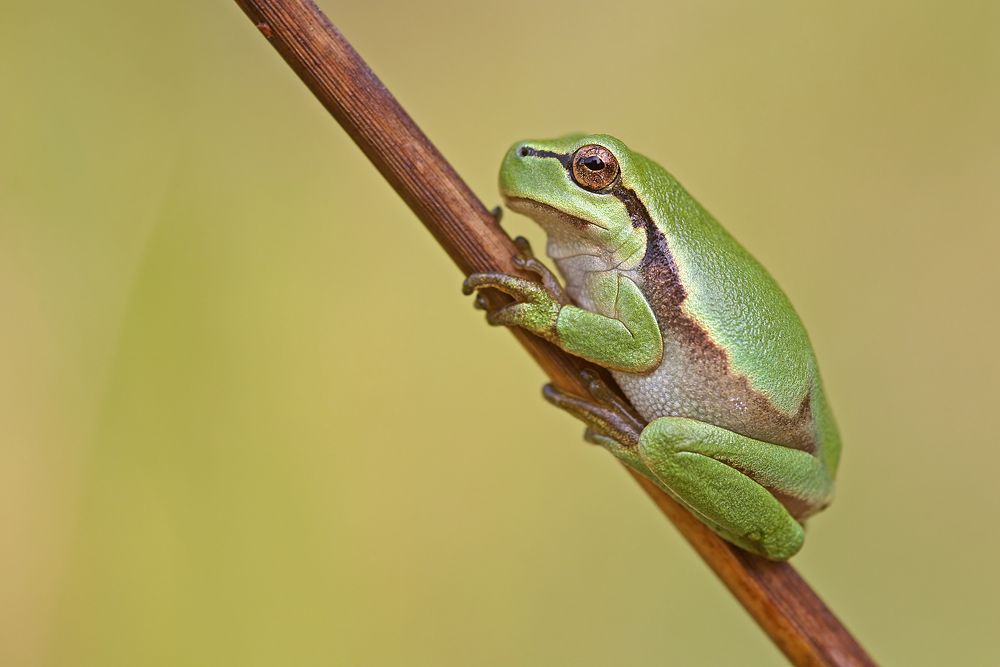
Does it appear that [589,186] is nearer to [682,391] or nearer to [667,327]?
[667,327]

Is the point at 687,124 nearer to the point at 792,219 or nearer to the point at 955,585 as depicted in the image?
the point at 792,219

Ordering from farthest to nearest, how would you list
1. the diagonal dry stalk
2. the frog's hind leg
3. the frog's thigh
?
the frog's hind leg < the frog's thigh < the diagonal dry stalk

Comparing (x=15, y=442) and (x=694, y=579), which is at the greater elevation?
(x=15, y=442)

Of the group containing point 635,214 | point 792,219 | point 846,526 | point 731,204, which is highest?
point 731,204

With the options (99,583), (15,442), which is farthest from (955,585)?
(15,442)

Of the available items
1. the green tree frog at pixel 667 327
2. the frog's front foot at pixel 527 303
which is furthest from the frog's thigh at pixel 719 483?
the frog's front foot at pixel 527 303

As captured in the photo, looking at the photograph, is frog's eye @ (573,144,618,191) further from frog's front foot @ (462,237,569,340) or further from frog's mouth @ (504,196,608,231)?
frog's front foot @ (462,237,569,340)

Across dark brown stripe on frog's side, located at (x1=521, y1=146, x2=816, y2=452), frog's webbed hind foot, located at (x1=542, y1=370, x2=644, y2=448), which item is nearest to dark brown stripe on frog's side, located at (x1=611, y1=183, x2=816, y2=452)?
dark brown stripe on frog's side, located at (x1=521, y1=146, x2=816, y2=452)
